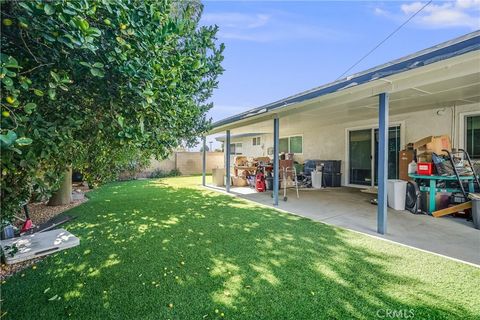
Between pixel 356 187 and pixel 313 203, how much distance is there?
380 centimetres

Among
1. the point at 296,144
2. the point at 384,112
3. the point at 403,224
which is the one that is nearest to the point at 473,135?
the point at 403,224

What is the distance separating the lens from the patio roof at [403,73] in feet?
9.54

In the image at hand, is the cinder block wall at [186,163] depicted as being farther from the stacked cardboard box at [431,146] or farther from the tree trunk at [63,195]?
the stacked cardboard box at [431,146]

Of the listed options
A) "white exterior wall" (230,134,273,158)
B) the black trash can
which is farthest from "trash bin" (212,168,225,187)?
"white exterior wall" (230,134,273,158)

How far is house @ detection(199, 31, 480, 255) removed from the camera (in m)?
3.36

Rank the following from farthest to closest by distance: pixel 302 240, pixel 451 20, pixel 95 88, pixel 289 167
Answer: pixel 289 167
pixel 451 20
pixel 302 240
pixel 95 88

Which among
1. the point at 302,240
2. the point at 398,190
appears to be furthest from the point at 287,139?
the point at 302,240

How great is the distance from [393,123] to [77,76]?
9018mm

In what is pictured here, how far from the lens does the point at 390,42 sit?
10859mm

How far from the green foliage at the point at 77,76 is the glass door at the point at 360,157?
850cm

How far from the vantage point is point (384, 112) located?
4.04m

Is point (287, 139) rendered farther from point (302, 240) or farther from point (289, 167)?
point (302, 240)

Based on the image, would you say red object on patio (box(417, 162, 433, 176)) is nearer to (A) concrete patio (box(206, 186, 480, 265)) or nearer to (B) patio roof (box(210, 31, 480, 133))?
(A) concrete patio (box(206, 186, 480, 265))

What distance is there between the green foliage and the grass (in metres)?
1.11
